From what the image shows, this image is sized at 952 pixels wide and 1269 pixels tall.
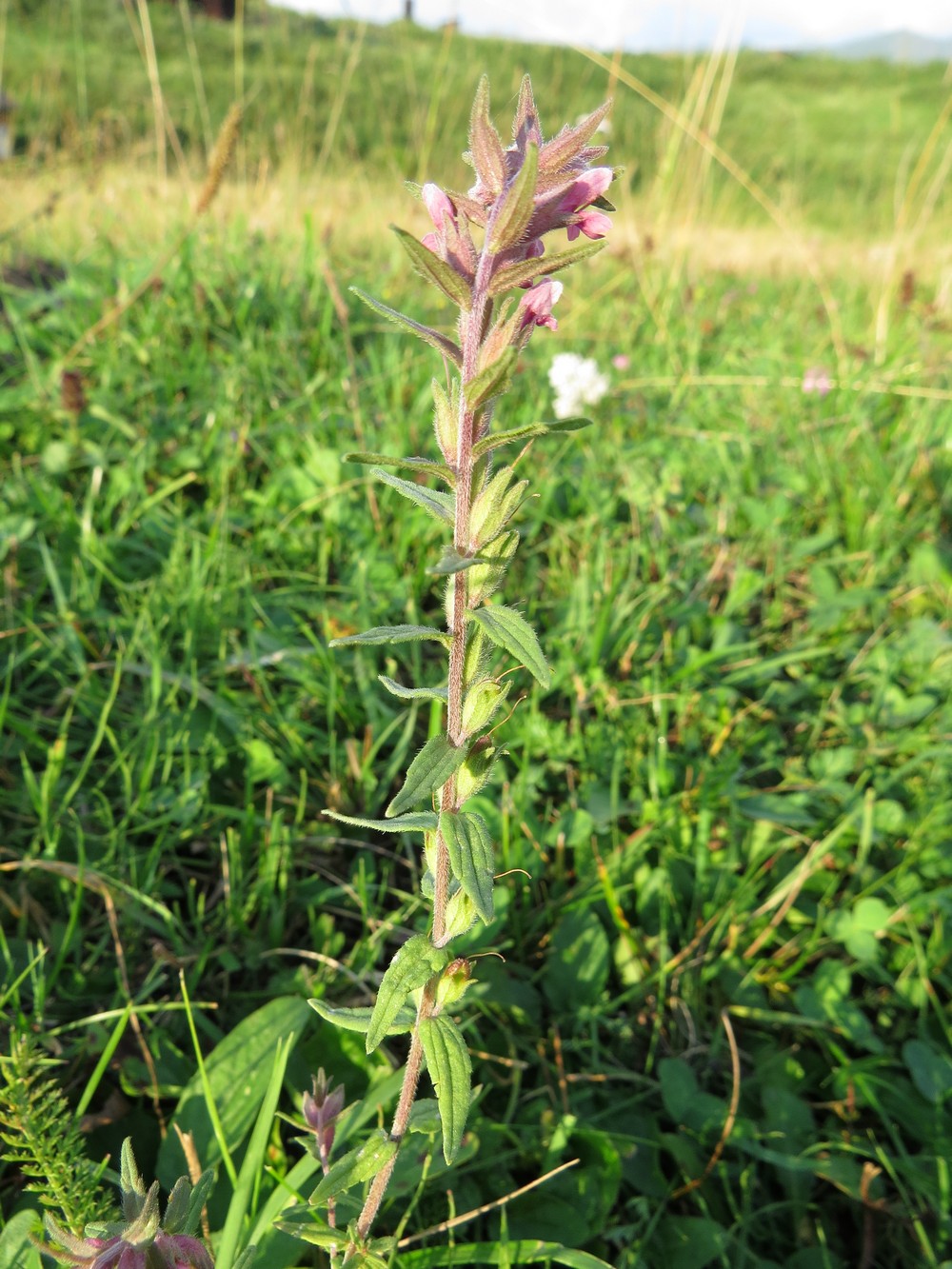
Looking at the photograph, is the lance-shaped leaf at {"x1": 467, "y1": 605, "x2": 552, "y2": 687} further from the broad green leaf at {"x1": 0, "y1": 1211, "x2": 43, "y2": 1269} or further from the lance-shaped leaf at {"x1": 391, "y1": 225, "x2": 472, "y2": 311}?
the broad green leaf at {"x1": 0, "y1": 1211, "x2": 43, "y2": 1269}

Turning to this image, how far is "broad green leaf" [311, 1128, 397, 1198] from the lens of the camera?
973 millimetres

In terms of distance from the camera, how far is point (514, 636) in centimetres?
87

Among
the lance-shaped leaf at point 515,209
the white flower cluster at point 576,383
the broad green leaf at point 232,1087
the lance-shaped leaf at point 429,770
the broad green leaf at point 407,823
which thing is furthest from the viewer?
A: the white flower cluster at point 576,383

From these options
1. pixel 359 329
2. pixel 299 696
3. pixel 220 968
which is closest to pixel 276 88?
pixel 359 329

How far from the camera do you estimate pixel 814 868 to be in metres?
1.77

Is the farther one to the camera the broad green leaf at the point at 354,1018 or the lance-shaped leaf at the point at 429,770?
the broad green leaf at the point at 354,1018

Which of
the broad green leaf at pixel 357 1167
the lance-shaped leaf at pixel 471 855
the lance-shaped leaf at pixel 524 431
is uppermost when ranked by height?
the lance-shaped leaf at pixel 524 431

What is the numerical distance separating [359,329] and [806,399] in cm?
187

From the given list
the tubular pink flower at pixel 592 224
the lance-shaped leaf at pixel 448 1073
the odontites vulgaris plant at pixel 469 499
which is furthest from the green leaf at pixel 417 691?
the tubular pink flower at pixel 592 224

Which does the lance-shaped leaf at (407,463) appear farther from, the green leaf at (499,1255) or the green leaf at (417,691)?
the green leaf at (499,1255)

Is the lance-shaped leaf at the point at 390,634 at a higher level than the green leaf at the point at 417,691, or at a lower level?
higher

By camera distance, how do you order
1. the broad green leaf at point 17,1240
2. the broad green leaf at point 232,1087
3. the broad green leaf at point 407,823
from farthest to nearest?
1. the broad green leaf at point 232,1087
2. the broad green leaf at point 17,1240
3. the broad green leaf at point 407,823

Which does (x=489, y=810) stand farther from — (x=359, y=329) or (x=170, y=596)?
(x=359, y=329)

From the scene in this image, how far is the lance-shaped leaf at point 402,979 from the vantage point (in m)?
0.91
